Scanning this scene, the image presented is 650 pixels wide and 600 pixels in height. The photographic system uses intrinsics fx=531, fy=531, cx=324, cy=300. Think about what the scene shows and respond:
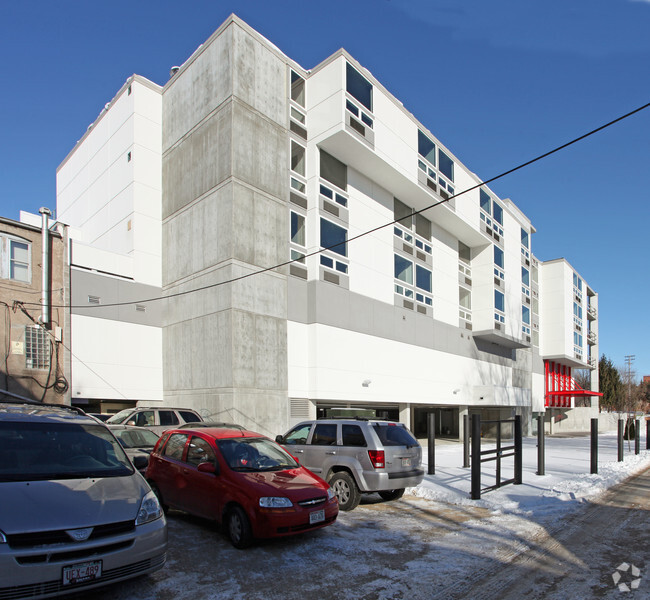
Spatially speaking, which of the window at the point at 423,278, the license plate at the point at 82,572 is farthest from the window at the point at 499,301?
the license plate at the point at 82,572

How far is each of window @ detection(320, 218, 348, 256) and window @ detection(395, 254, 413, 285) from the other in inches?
185

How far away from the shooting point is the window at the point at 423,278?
29719 millimetres

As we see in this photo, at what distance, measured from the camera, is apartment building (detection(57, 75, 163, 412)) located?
19969 mm

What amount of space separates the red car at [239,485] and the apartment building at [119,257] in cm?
1245

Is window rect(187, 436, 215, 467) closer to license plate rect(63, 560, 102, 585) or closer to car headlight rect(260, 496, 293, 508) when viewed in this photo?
car headlight rect(260, 496, 293, 508)

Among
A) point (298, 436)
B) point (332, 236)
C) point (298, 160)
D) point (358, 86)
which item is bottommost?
point (298, 436)

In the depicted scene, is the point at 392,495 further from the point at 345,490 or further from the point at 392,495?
the point at 345,490

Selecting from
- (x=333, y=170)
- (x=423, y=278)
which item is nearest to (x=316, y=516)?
(x=333, y=170)

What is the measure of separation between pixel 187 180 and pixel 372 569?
19487mm

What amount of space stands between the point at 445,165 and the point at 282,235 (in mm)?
13922

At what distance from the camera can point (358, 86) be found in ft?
79.6

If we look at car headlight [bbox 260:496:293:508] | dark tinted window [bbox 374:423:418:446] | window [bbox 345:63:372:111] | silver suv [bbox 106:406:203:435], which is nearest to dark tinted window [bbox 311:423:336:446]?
dark tinted window [bbox 374:423:418:446]

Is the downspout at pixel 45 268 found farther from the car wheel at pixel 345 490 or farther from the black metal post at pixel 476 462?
the black metal post at pixel 476 462

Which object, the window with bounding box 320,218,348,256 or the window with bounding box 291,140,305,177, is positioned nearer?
the window with bounding box 320,218,348,256
